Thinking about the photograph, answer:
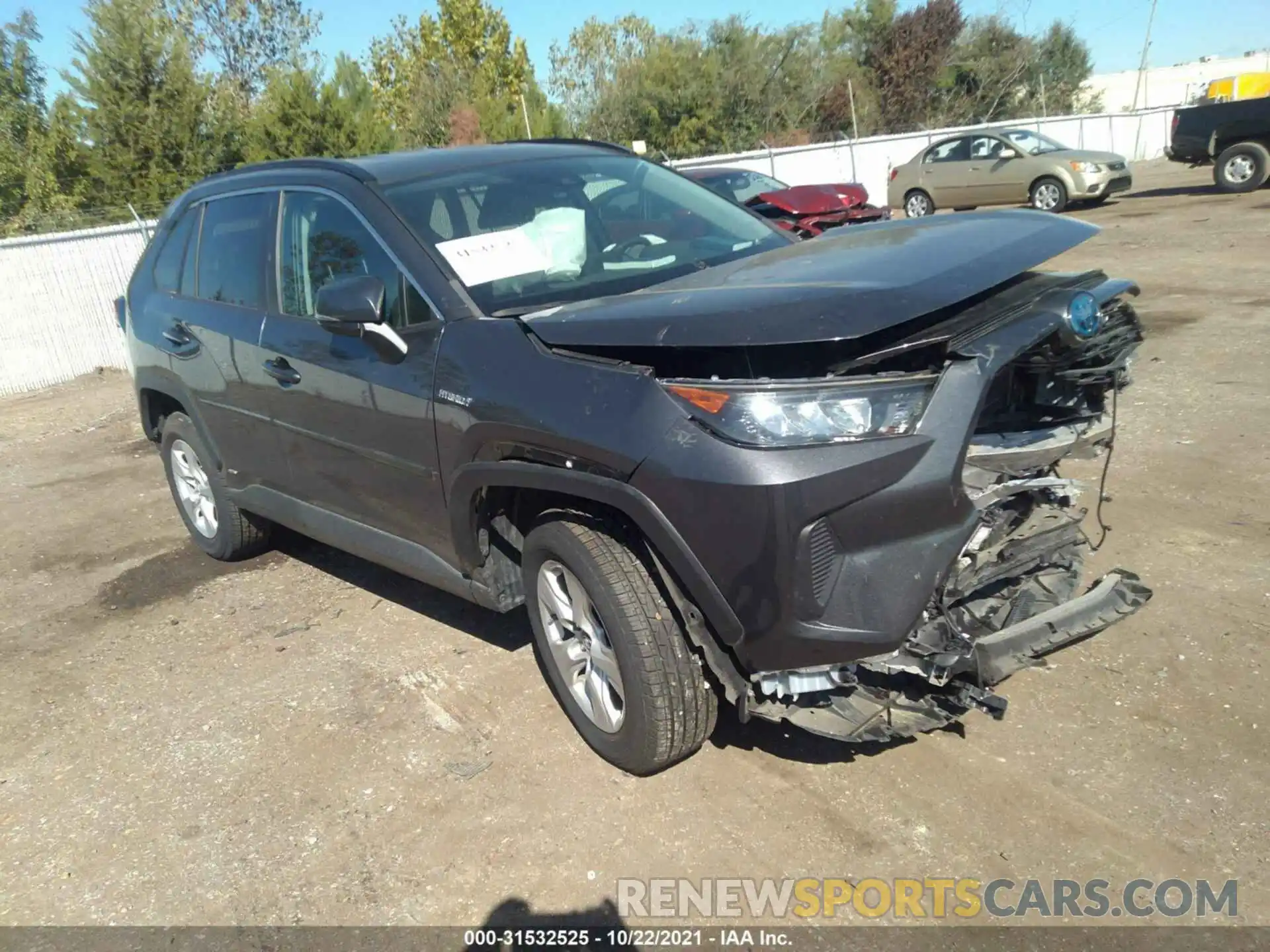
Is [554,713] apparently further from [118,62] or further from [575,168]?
[118,62]

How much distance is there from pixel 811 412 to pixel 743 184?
490 inches

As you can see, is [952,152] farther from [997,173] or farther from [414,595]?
[414,595]

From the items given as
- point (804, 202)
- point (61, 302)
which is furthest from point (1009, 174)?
point (61, 302)

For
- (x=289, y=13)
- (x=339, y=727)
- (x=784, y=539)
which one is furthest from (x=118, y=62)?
(x=784, y=539)

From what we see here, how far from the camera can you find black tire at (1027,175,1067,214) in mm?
17609

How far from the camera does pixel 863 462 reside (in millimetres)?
2547

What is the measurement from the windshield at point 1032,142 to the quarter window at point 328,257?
16747mm

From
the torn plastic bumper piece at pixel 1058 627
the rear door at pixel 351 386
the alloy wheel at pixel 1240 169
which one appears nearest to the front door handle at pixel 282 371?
the rear door at pixel 351 386

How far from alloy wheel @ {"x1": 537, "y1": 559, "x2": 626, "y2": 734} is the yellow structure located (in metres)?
30.7

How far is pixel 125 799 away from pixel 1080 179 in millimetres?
17806

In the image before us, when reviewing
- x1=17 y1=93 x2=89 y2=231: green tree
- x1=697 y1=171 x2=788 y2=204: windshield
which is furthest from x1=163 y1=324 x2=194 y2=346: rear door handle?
x1=17 y1=93 x2=89 y2=231: green tree

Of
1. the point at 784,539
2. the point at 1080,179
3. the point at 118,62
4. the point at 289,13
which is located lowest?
the point at 1080,179

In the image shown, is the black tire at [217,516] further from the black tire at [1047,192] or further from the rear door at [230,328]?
the black tire at [1047,192]

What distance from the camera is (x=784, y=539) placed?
8.32 feet
